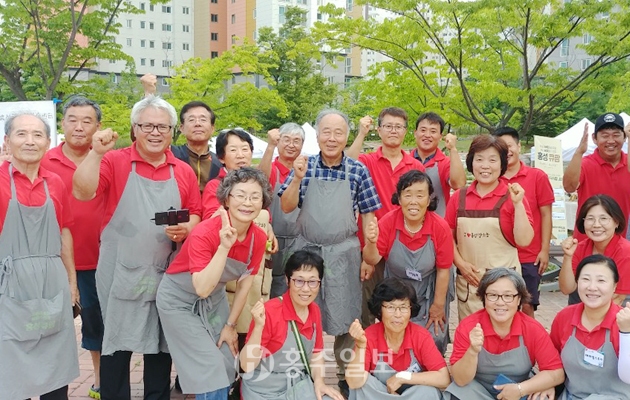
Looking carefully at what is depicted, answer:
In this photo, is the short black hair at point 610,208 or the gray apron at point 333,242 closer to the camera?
the short black hair at point 610,208

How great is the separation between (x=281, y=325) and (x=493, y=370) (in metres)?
1.31

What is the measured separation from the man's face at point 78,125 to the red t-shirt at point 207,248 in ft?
4.27

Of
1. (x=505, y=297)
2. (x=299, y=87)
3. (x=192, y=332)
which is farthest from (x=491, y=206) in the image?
(x=299, y=87)

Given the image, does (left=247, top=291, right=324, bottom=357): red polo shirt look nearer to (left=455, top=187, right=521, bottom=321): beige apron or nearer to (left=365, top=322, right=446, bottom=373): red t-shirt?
(left=365, top=322, right=446, bottom=373): red t-shirt

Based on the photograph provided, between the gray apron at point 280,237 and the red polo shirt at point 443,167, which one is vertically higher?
the red polo shirt at point 443,167

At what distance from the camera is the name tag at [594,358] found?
10.4ft

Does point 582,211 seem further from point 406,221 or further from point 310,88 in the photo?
point 310,88

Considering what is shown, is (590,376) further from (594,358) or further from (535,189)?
(535,189)

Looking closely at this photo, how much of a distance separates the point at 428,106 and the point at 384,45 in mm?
1313

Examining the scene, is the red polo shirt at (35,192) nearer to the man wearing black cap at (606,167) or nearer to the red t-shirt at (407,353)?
the red t-shirt at (407,353)

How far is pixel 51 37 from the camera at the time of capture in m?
11.3

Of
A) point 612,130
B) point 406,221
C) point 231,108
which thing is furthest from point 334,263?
point 231,108

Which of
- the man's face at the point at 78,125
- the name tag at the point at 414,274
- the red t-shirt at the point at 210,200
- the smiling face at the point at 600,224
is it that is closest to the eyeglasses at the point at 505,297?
the name tag at the point at 414,274

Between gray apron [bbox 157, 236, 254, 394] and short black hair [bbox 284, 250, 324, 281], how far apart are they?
30cm
